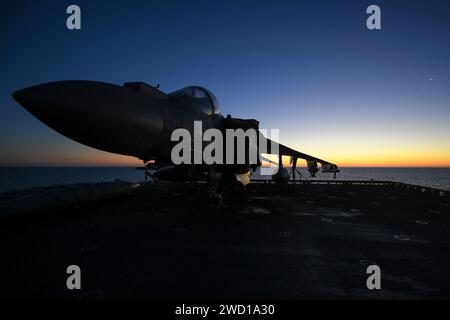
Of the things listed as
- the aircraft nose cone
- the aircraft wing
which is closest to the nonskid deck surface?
the aircraft nose cone

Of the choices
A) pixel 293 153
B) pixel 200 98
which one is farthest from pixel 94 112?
pixel 293 153

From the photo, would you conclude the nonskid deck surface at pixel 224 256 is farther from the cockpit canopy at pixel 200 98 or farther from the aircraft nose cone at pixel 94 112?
the cockpit canopy at pixel 200 98

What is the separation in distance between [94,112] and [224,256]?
13.0 feet

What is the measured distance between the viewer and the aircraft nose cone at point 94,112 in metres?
3.17

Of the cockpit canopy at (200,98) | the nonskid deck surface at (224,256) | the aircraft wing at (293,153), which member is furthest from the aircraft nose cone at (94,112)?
the aircraft wing at (293,153)

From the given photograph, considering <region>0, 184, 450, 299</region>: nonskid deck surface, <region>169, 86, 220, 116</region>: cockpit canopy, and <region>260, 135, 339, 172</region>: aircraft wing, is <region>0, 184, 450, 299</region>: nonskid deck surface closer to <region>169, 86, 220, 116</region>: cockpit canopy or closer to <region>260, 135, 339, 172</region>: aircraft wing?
<region>169, 86, 220, 116</region>: cockpit canopy

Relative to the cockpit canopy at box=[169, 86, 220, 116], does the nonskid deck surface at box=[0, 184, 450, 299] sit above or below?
below

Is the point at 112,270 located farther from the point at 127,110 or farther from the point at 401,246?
the point at 401,246

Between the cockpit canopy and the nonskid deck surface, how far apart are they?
403cm

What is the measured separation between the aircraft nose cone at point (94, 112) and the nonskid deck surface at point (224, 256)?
2498mm

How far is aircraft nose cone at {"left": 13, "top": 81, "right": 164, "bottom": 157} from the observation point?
10.4 feet

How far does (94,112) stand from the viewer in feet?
11.0

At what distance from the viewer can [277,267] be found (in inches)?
180
